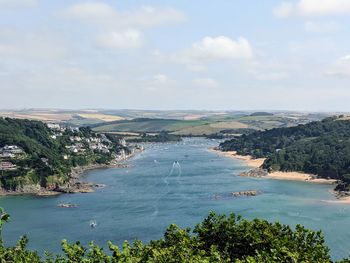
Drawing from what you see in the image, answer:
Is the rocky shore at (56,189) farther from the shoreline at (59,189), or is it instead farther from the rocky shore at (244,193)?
the rocky shore at (244,193)

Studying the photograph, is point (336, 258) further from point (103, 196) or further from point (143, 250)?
point (103, 196)

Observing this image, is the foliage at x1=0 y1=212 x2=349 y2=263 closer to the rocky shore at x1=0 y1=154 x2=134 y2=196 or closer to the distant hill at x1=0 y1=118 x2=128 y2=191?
the rocky shore at x1=0 y1=154 x2=134 y2=196

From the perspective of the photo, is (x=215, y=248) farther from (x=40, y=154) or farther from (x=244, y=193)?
(x=40, y=154)

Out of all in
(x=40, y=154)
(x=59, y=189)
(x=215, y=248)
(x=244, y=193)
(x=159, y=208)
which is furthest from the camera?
(x=40, y=154)

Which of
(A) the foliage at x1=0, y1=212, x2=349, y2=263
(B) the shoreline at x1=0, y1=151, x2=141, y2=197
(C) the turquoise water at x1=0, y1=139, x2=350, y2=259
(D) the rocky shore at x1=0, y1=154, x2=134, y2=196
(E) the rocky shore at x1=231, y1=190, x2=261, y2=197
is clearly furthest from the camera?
(D) the rocky shore at x1=0, y1=154, x2=134, y2=196

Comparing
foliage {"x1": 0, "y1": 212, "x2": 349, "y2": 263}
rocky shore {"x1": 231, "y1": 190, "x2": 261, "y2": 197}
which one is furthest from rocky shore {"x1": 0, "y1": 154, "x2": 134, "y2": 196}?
foliage {"x1": 0, "y1": 212, "x2": 349, "y2": 263}

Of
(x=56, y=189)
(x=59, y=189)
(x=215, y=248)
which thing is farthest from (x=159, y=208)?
(x=215, y=248)

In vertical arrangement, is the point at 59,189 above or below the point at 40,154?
below

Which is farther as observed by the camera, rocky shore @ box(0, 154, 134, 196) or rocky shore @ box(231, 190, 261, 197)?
rocky shore @ box(0, 154, 134, 196)
